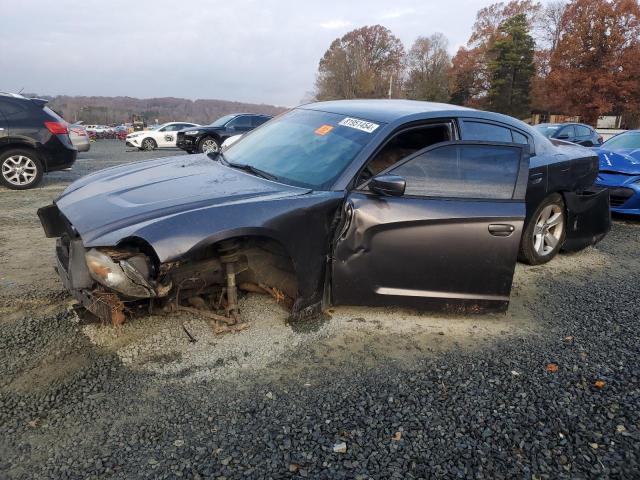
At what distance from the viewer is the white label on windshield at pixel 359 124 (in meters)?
3.05

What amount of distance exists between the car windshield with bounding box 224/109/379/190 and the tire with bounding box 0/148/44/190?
566cm

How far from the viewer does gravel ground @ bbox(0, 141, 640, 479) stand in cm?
187

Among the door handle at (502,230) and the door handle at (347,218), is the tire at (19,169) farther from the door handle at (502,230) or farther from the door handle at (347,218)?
the door handle at (502,230)

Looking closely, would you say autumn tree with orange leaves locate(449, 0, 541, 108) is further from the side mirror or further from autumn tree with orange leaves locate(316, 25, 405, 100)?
the side mirror

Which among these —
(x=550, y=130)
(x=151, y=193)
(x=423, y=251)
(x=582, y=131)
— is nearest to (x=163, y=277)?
(x=151, y=193)

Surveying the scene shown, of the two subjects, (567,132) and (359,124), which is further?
(567,132)

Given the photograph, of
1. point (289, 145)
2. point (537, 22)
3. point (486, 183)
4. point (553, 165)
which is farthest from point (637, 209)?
point (537, 22)

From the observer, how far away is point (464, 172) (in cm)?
301

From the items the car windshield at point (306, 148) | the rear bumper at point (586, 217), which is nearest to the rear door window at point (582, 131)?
the rear bumper at point (586, 217)

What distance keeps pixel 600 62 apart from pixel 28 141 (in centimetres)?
4058

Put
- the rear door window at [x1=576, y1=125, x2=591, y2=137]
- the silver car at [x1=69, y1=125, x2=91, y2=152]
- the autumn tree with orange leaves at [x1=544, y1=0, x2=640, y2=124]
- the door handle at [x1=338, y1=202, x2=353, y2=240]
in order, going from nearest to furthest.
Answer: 1. the door handle at [x1=338, y1=202, x2=353, y2=240]
2. the silver car at [x1=69, y1=125, x2=91, y2=152]
3. the rear door window at [x1=576, y1=125, x2=591, y2=137]
4. the autumn tree with orange leaves at [x1=544, y1=0, x2=640, y2=124]

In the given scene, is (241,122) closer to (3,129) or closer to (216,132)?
(216,132)

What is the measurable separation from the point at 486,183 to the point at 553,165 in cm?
171

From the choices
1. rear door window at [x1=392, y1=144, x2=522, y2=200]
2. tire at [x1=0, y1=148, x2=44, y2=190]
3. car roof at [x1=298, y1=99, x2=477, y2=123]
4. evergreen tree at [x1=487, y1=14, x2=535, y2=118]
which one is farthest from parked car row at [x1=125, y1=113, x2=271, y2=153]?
evergreen tree at [x1=487, y1=14, x2=535, y2=118]
